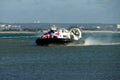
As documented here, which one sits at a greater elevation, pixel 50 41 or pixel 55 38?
pixel 55 38

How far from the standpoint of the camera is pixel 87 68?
40812 millimetres

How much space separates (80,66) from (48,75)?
677 centimetres

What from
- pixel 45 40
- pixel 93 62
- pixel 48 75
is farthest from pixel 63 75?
pixel 45 40

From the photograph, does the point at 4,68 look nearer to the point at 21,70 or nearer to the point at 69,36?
the point at 21,70

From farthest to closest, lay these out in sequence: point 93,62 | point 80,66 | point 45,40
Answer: point 45,40 → point 93,62 → point 80,66

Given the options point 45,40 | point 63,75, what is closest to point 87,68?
point 63,75

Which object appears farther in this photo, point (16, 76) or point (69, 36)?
point (69, 36)

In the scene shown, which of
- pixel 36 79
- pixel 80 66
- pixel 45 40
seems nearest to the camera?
pixel 36 79

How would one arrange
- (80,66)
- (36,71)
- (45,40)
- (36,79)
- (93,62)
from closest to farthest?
1. (36,79)
2. (36,71)
3. (80,66)
4. (93,62)
5. (45,40)

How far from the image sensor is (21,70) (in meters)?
39.7

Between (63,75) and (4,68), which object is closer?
(63,75)

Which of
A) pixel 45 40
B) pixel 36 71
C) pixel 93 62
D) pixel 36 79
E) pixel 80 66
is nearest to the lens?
pixel 36 79

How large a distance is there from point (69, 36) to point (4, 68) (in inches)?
1427

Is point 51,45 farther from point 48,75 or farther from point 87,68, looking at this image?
point 48,75
